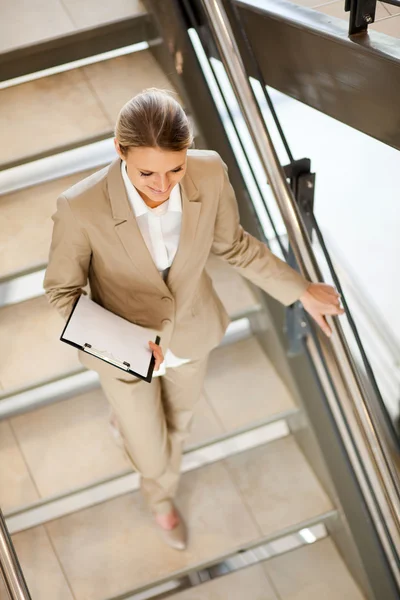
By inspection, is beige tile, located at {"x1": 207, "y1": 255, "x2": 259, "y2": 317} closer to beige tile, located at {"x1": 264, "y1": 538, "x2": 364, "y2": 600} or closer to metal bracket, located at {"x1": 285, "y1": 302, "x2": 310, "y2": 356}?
metal bracket, located at {"x1": 285, "y1": 302, "x2": 310, "y2": 356}

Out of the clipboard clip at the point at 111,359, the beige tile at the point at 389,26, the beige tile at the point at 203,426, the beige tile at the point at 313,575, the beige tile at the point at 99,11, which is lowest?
the beige tile at the point at 313,575

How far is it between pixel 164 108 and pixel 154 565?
2010mm

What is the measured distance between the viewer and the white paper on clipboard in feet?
7.16

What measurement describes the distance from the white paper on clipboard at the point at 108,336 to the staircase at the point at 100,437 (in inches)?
33.8

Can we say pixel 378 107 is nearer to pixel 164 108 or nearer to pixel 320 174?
pixel 164 108

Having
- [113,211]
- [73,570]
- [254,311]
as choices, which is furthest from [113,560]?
[113,211]

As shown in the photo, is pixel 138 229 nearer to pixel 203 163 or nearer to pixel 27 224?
pixel 203 163

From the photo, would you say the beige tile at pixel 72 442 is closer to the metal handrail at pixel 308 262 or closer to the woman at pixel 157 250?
the woman at pixel 157 250

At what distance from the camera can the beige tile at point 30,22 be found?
11.0 ft

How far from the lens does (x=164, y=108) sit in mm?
1832

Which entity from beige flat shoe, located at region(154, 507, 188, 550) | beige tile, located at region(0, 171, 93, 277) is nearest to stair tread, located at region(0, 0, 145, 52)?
beige tile, located at region(0, 171, 93, 277)

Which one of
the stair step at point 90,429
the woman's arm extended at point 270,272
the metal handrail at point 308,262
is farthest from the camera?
the stair step at point 90,429

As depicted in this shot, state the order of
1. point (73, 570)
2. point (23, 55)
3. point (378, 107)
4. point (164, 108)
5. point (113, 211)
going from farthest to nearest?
point (23, 55)
point (73, 570)
point (378, 107)
point (113, 211)
point (164, 108)

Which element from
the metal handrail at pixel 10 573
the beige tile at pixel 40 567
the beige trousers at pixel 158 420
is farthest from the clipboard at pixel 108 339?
the beige tile at pixel 40 567
